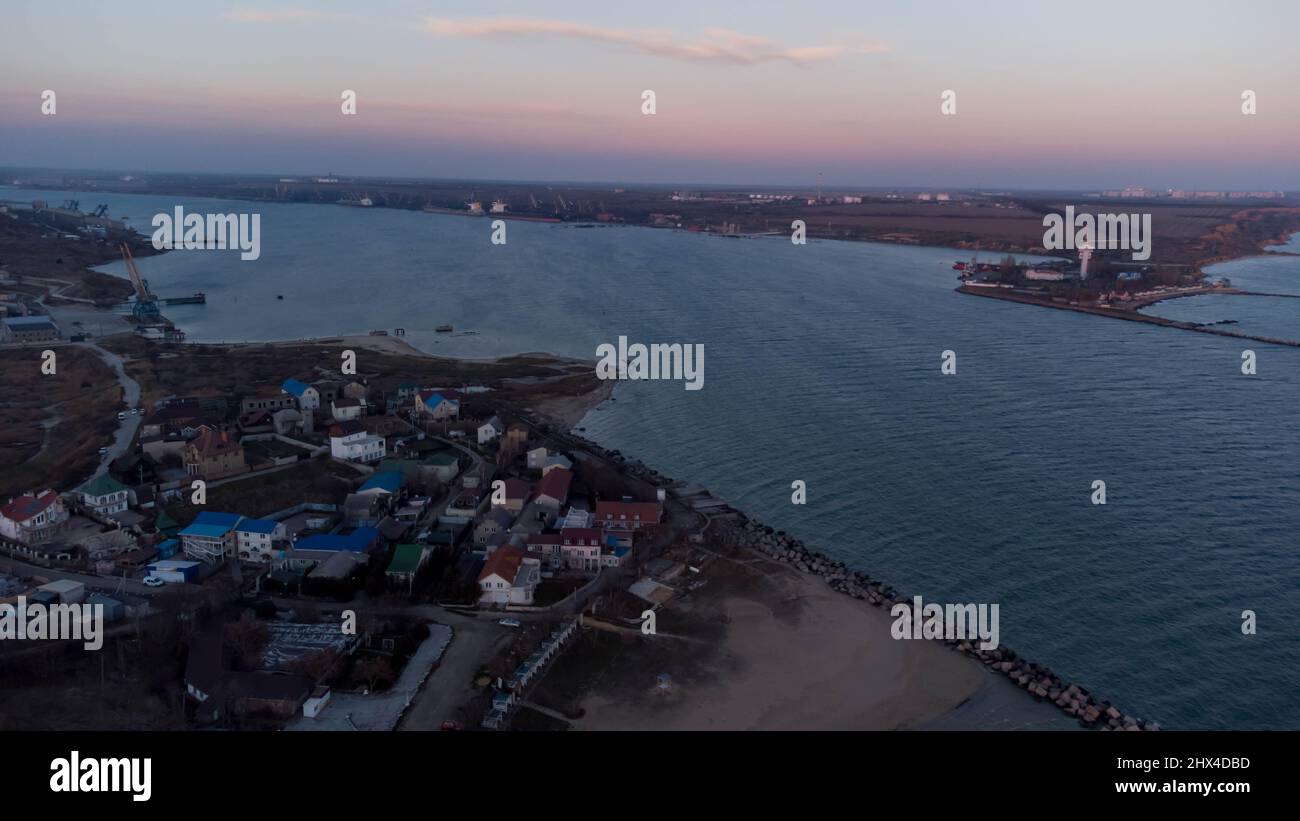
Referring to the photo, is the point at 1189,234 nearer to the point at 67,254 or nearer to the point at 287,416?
the point at 287,416

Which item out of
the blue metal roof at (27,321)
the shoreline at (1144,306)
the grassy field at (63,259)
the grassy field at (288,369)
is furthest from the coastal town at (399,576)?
the shoreline at (1144,306)

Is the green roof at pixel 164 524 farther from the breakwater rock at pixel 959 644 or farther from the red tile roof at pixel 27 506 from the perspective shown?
the breakwater rock at pixel 959 644

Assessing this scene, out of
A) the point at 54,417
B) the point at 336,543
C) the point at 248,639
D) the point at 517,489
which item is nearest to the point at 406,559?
the point at 336,543

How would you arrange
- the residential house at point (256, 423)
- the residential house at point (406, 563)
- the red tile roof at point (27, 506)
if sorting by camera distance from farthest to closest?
the residential house at point (256, 423)
the red tile roof at point (27, 506)
the residential house at point (406, 563)

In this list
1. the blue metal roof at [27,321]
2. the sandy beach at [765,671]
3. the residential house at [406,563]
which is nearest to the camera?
the sandy beach at [765,671]

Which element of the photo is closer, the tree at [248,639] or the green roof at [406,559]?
the tree at [248,639]

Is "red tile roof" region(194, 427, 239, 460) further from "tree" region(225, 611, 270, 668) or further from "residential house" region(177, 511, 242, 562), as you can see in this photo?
"tree" region(225, 611, 270, 668)
